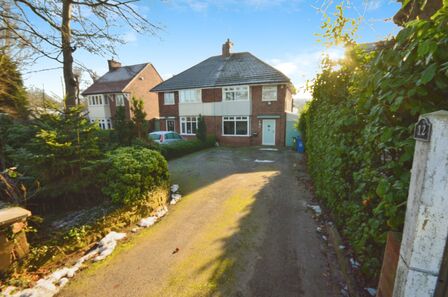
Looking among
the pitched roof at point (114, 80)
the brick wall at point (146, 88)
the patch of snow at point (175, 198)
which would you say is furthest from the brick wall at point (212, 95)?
the patch of snow at point (175, 198)

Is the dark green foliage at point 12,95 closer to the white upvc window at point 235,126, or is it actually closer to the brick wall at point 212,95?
the brick wall at point 212,95

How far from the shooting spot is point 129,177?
4.53 metres

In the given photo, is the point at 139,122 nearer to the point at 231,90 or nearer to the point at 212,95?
the point at 212,95

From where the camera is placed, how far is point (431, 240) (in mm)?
1290

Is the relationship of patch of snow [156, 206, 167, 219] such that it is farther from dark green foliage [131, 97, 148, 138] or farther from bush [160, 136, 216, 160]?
bush [160, 136, 216, 160]

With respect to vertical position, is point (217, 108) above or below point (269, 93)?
below

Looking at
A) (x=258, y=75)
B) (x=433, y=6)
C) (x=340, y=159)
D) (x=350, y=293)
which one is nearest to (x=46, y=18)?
(x=340, y=159)

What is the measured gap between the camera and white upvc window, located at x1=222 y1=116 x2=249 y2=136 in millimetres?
16906

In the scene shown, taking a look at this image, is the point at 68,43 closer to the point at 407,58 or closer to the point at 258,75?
the point at 407,58

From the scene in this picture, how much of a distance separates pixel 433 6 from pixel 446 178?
3.63 metres

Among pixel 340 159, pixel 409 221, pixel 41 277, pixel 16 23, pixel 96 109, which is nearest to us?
pixel 409 221

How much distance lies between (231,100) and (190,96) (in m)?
3.95

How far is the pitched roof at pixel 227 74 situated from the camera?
1581 cm

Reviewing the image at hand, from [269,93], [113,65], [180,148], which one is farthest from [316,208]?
[113,65]
